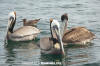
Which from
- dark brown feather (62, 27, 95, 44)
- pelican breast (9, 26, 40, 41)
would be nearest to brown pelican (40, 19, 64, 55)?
dark brown feather (62, 27, 95, 44)

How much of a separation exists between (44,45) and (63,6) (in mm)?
8140

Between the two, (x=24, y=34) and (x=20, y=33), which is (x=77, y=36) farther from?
(x=20, y=33)

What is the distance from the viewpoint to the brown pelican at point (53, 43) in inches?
484

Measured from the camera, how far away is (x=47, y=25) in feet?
55.5

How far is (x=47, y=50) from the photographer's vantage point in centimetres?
1272

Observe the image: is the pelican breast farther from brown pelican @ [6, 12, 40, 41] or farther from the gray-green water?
the gray-green water

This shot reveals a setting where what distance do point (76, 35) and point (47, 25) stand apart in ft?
9.83

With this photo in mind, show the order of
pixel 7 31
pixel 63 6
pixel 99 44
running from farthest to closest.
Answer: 1. pixel 63 6
2. pixel 7 31
3. pixel 99 44

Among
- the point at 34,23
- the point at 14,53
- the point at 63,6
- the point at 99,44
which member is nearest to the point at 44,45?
the point at 14,53

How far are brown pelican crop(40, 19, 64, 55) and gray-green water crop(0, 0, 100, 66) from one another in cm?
20

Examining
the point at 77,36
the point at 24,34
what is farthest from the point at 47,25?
the point at 77,36

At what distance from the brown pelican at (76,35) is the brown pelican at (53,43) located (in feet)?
3.68

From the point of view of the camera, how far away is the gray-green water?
468 inches

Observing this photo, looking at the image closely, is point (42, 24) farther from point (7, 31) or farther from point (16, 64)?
point (16, 64)
